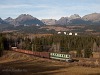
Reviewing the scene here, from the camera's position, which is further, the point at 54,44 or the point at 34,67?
the point at 54,44

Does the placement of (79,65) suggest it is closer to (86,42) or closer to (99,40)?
(86,42)

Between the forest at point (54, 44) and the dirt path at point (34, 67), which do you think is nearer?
the dirt path at point (34, 67)

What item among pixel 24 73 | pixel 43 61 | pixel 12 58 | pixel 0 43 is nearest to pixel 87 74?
pixel 24 73

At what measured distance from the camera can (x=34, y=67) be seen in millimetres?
81188

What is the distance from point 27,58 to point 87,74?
155 ft

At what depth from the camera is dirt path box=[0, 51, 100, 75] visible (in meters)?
66.6

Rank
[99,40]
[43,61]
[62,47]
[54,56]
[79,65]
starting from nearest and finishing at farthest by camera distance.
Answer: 1. [79,65]
2. [43,61]
3. [54,56]
4. [62,47]
5. [99,40]

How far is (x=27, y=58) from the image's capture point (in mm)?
107375

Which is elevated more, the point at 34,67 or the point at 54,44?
the point at 54,44

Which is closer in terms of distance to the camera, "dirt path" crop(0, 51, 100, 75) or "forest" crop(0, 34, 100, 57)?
"dirt path" crop(0, 51, 100, 75)

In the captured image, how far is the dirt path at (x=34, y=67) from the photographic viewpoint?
66562mm

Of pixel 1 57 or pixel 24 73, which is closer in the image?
pixel 24 73

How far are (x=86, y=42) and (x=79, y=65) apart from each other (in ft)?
295

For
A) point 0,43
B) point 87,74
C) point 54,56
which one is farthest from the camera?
point 0,43
